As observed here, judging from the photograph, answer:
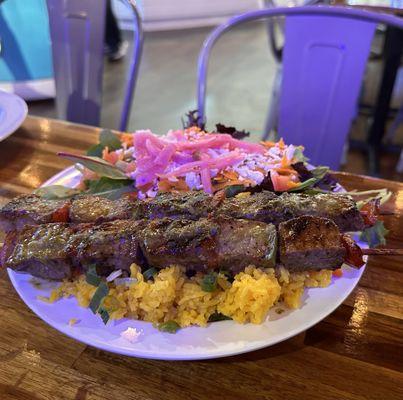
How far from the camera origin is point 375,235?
1314 mm

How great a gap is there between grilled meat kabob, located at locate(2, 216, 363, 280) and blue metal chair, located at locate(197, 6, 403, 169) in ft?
3.01

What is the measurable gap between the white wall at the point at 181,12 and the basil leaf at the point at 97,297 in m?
6.69

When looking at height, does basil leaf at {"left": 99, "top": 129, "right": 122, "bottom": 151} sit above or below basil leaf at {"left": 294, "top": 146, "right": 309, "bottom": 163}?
below

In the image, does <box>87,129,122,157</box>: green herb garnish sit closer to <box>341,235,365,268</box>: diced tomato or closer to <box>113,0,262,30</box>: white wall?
<box>341,235,365,268</box>: diced tomato

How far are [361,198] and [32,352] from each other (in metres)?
1.18

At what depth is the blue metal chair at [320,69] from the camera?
1.99 m

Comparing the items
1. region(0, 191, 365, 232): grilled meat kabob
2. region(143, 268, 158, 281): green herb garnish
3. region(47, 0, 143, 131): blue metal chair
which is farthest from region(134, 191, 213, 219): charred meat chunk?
region(47, 0, 143, 131): blue metal chair

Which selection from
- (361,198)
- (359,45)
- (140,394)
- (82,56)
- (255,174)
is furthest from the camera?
(82,56)

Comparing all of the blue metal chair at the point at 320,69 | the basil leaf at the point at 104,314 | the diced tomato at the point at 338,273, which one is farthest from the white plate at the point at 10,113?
the diced tomato at the point at 338,273

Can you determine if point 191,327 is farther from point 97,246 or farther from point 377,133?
point 377,133

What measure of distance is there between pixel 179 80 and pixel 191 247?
4710 millimetres

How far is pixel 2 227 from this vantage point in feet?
4.31

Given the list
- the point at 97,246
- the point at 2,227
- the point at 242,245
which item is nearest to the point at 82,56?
the point at 2,227

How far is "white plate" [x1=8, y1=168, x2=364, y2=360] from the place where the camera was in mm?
942
